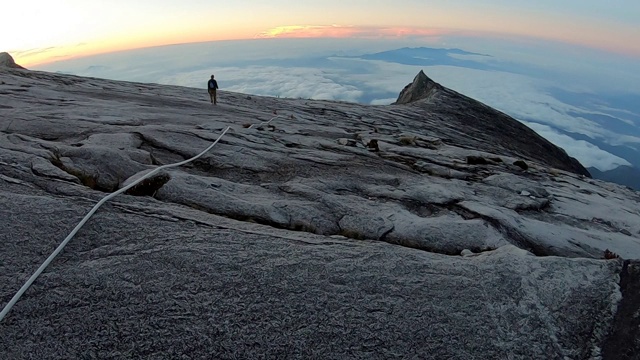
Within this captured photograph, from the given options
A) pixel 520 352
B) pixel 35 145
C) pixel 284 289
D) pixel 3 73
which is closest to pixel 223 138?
pixel 35 145

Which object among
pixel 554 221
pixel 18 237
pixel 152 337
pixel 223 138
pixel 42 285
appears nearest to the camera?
pixel 152 337

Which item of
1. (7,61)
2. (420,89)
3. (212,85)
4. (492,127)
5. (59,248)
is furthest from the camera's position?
(420,89)

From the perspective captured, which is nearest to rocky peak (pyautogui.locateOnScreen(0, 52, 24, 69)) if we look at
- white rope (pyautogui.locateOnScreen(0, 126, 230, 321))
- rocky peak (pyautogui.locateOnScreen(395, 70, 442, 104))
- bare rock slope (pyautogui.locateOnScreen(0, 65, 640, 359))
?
bare rock slope (pyautogui.locateOnScreen(0, 65, 640, 359))

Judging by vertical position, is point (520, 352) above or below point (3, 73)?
below

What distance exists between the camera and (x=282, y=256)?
8031mm

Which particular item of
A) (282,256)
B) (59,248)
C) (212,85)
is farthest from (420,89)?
(59,248)

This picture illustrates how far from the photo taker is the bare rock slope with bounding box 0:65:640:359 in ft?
20.6

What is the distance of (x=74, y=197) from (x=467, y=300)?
8.47 meters

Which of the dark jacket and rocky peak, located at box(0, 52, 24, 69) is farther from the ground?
rocky peak, located at box(0, 52, 24, 69)

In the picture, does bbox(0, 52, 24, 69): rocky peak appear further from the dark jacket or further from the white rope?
the white rope

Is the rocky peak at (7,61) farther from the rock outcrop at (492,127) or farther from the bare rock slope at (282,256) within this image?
the rock outcrop at (492,127)

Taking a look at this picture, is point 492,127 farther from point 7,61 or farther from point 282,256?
point 7,61

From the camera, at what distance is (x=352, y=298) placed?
23.2ft

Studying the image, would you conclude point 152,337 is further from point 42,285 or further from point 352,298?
point 352,298
